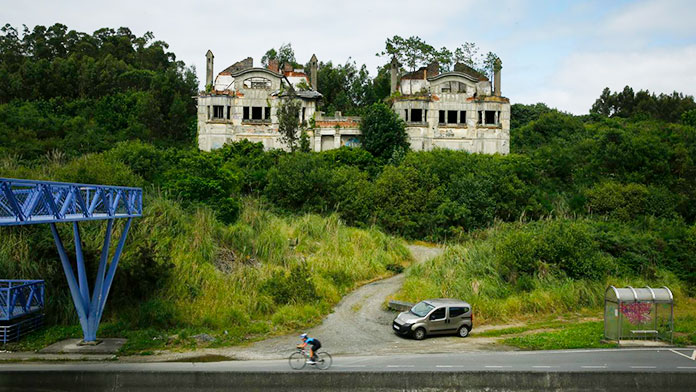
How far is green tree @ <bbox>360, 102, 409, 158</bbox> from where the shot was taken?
137 ft

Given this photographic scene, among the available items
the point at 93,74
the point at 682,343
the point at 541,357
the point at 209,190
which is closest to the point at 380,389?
the point at 541,357

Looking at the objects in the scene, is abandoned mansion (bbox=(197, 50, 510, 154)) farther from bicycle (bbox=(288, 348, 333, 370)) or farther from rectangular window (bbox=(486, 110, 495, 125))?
bicycle (bbox=(288, 348, 333, 370))

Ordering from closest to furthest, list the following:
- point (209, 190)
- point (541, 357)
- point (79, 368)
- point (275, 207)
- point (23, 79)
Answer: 1. point (79, 368)
2. point (541, 357)
3. point (209, 190)
4. point (275, 207)
5. point (23, 79)

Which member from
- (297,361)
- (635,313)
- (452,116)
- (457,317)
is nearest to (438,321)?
(457,317)

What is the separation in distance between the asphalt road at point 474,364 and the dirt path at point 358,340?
1.06 m

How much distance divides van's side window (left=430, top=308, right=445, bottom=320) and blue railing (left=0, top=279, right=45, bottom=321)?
50.6 feet

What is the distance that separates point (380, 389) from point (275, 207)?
20981 millimetres

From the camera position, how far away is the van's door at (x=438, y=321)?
65.1 feet

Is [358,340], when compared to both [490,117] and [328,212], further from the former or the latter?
[490,117]

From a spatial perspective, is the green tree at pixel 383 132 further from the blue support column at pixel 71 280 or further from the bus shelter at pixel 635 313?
the blue support column at pixel 71 280

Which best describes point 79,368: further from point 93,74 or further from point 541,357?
point 93,74

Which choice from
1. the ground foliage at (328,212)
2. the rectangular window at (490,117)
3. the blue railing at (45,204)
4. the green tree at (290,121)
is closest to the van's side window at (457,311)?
the ground foliage at (328,212)

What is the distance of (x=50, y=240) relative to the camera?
74.3 feet

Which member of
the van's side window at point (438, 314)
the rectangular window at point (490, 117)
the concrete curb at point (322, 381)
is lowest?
the concrete curb at point (322, 381)
